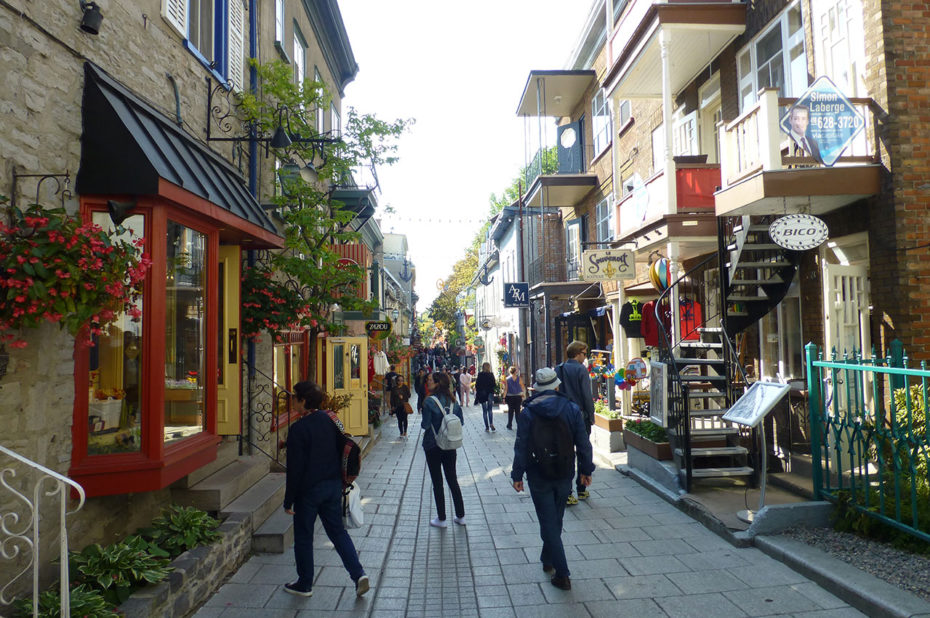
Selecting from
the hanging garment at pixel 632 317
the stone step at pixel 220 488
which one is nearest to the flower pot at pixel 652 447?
the hanging garment at pixel 632 317

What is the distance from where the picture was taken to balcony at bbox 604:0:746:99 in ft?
32.8

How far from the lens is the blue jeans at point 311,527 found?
510cm

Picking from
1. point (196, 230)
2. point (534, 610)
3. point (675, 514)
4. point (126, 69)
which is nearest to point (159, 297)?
point (196, 230)

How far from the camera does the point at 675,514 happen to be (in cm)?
741

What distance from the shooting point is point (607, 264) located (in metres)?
12.9

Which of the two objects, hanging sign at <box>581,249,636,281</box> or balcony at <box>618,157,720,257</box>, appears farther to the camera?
hanging sign at <box>581,249,636,281</box>

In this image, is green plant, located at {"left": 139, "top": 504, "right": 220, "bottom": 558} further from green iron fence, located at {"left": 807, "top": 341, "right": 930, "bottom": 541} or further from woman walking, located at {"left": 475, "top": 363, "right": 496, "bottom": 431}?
woman walking, located at {"left": 475, "top": 363, "right": 496, "bottom": 431}

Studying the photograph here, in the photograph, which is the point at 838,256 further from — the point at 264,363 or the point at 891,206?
the point at 264,363

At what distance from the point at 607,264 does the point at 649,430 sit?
4.39 metres

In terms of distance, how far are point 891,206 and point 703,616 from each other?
5016 millimetres

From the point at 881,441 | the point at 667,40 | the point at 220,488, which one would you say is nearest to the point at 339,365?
the point at 220,488

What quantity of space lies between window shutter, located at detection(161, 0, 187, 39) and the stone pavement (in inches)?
215

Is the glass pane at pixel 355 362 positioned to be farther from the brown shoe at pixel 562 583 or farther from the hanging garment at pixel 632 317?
the brown shoe at pixel 562 583

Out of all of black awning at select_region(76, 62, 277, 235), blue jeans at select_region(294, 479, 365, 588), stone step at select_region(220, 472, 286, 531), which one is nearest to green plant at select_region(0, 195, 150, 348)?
black awning at select_region(76, 62, 277, 235)
